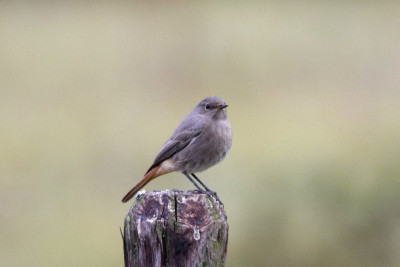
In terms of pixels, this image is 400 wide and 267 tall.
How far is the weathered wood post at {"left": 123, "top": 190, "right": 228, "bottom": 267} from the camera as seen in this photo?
4027mm

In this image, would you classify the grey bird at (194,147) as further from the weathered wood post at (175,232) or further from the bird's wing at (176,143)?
the weathered wood post at (175,232)

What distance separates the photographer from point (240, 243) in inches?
352

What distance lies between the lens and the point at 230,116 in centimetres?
1489

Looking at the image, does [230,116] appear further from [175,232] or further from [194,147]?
[175,232]

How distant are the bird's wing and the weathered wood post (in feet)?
8.38

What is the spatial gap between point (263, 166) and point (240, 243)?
421cm

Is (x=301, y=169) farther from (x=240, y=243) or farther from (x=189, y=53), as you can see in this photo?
(x=189, y=53)

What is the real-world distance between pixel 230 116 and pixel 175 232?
10895 millimetres

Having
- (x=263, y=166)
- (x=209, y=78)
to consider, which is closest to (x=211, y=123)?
(x=263, y=166)

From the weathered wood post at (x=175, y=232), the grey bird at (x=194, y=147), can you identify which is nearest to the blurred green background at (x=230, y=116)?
the grey bird at (x=194, y=147)

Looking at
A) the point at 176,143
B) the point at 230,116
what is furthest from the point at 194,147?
the point at 230,116

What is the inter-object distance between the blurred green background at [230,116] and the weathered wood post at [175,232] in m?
4.68

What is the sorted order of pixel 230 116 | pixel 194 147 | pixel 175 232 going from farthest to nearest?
pixel 230 116 → pixel 194 147 → pixel 175 232

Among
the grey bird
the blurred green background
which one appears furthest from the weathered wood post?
the blurred green background
